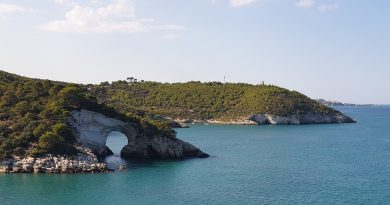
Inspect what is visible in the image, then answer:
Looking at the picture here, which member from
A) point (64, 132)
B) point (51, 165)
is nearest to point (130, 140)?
point (64, 132)

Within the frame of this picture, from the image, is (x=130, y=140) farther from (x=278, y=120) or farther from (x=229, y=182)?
(x=278, y=120)

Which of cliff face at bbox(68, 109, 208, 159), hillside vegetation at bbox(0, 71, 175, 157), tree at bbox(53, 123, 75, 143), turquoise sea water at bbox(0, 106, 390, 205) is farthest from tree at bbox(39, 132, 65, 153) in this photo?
cliff face at bbox(68, 109, 208, 159)

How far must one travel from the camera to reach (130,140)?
80.4 metres

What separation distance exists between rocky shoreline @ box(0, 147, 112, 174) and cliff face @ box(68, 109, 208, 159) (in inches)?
355

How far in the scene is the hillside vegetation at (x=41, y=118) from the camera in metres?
65.0

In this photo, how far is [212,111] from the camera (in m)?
193

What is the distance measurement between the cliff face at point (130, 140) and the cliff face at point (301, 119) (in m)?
98.8

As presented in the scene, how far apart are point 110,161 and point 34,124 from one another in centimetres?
1263

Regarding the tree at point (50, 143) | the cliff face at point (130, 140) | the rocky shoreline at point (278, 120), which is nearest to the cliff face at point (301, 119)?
the rocky shoreline at point (278, 120)

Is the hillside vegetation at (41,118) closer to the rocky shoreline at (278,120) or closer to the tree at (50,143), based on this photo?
the tree at (50,143)

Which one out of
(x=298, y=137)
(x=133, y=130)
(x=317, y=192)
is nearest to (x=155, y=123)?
(x=133, y=130)

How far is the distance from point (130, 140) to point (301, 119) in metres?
116

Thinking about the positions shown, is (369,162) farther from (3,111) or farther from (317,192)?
(3,111)

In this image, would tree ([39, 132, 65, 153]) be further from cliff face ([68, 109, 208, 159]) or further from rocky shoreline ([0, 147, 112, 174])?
cliff face ([68, 109, 208, 159])
